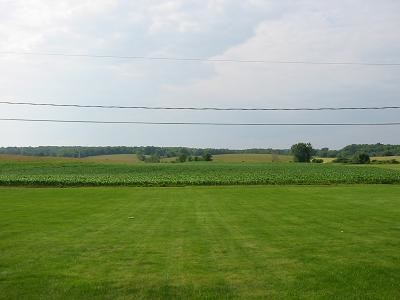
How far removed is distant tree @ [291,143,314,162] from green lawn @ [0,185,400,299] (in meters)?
120

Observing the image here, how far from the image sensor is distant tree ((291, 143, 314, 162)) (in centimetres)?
13888

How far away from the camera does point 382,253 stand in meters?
12.0

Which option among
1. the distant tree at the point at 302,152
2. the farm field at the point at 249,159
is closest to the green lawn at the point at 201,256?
the farm field at the point at 249,159

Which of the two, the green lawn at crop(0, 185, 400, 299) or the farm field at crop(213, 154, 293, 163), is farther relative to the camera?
the farm field at crop(213, 154, 293, 163)

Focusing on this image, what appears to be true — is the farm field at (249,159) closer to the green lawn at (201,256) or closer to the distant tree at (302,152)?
the distant tree at (302,152)

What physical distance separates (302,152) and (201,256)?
131470mm

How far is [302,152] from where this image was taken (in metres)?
140

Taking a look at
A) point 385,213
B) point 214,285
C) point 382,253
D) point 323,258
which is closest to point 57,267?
point 214,285

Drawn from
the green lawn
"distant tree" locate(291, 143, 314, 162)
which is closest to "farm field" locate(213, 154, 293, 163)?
"distant tree" locate(291, 143, 314, 162)

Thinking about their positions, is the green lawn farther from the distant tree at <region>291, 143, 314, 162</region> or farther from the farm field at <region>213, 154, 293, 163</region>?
the distant tree at <region>291, 143, 314, 162</region>

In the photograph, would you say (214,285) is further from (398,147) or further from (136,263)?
(398,147)

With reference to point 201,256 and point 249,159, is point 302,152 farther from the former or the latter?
point 201,256

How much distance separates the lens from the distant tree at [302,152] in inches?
5468

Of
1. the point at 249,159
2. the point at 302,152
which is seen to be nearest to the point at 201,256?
the point at 249,159
